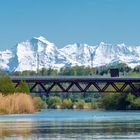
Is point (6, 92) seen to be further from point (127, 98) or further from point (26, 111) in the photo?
point (127, 98)

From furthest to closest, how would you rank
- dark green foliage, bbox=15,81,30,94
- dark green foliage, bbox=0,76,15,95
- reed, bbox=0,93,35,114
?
dark green foliage, bbox=15,81,30,94 < dark green foliage, bbox=0,76,15,95 < reed, bbox=0,93,35,114

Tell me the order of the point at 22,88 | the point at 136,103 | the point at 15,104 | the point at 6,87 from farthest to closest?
the point at 136,103, the point at 22,88, the point at 6,87, the point at 15,104

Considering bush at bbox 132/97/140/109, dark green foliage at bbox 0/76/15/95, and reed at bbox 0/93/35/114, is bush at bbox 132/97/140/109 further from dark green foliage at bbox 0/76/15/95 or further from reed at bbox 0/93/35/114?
reed at bbox 0/93/35/114

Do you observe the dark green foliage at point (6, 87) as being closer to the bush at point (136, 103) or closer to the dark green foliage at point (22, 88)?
the dark green foliage at point (22, 88)

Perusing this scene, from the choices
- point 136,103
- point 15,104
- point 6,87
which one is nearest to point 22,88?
point 6,87

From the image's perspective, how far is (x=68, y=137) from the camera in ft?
181

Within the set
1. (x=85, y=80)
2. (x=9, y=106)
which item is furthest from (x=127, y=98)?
(x=9, y=106)

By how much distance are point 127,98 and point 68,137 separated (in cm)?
13784

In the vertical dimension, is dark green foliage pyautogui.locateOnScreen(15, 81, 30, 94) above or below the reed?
above

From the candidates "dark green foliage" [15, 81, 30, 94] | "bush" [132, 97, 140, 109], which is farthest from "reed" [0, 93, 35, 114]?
"bush" [132, 97, 140, 109]

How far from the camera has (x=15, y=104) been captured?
118125 mm

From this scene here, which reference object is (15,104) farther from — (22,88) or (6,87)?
(22,88)

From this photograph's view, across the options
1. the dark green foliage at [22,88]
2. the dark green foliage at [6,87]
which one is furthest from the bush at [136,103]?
the dark green foliage at [6,87]

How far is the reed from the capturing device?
11500 centimetres
